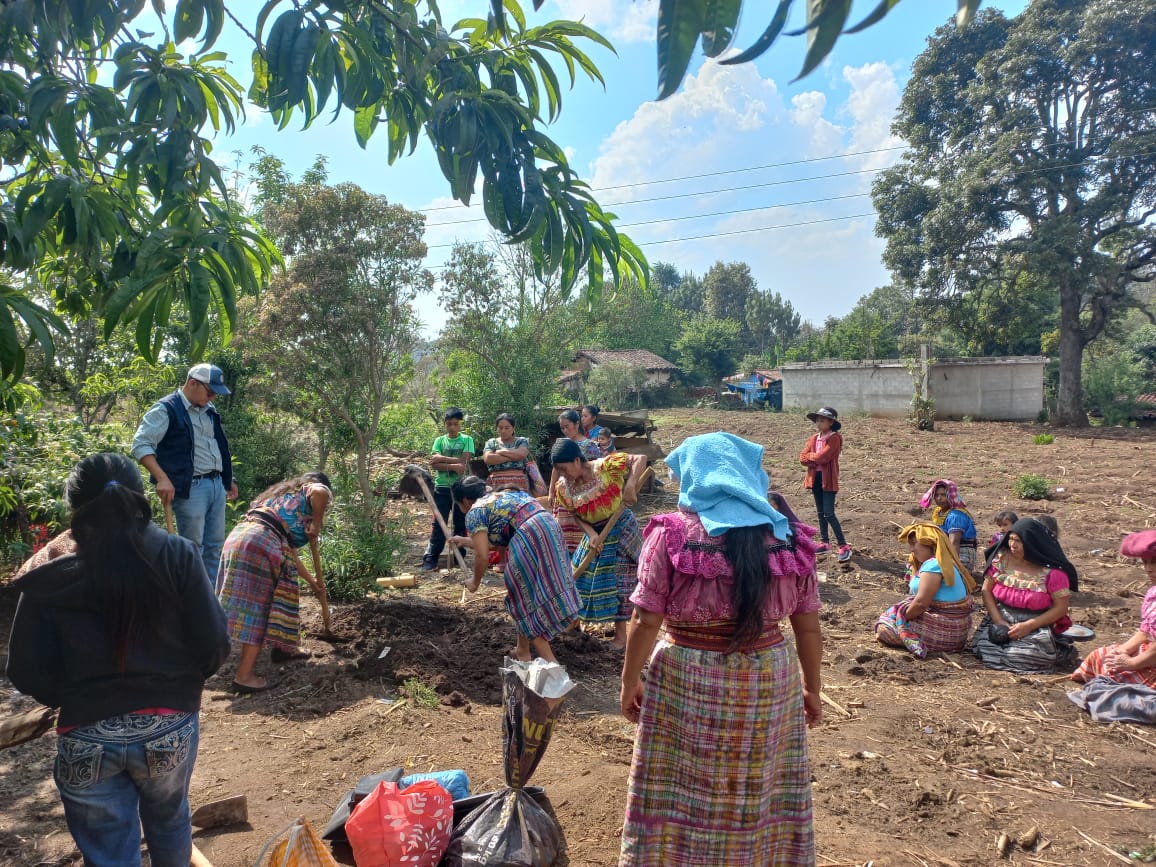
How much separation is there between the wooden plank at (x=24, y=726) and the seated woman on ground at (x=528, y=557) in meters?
2.25

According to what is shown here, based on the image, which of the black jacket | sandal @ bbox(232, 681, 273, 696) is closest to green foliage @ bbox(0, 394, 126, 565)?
sandal @ bbox(232, 681, 273, 696)

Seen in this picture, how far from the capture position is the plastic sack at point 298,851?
2.25 metres

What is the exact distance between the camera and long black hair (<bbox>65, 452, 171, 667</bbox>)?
82.4 inches

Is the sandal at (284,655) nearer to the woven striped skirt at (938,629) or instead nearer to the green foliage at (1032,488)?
the woven striped skirt at (938,629)

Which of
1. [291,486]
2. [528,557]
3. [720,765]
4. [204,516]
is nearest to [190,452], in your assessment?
[204,516]

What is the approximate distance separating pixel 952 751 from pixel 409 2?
449cm

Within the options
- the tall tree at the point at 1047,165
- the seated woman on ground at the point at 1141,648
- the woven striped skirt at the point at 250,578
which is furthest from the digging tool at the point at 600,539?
the tall tree at the point at 1047,165

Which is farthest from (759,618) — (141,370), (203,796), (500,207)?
(141,370)

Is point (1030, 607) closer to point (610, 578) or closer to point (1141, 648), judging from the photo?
point (1141, 648)

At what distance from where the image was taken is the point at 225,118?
7.96ft

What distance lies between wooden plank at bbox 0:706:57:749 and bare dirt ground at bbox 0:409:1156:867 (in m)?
0.78

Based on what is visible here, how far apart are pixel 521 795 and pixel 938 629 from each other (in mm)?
4209

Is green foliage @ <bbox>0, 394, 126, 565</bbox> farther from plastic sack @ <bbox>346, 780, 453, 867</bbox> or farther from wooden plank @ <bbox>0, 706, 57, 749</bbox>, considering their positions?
plastic sack @ <bbox>346, 780, 453, 867</bbox>

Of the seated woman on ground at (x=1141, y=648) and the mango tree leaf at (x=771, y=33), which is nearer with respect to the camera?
the mango tree leaf at (x=771, y=33)
